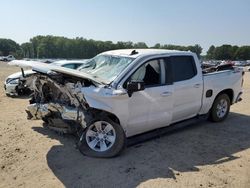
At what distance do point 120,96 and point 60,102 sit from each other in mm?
1399

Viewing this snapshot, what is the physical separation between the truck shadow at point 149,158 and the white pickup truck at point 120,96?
12.7 inches

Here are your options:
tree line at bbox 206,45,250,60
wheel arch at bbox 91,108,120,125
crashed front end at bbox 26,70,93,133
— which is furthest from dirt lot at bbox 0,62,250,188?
tree line at bbox 206,45,250,60

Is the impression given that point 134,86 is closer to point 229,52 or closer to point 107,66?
point 107,66

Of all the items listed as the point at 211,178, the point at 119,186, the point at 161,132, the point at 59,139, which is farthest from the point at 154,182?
the point at 59,139

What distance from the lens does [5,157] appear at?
235 inches

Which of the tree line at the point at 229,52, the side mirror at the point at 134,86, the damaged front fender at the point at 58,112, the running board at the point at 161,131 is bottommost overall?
the tree line at the point at 229,52

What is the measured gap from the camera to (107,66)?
705cm

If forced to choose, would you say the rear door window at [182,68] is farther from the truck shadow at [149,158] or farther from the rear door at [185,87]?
the truck shadow at [149,158]

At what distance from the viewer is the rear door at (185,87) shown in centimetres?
714

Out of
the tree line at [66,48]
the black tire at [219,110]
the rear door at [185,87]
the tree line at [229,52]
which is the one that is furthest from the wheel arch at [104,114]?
the tree line at [229,52]

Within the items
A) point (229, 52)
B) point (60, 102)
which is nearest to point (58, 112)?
point (60, 102)

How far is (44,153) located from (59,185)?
142cm

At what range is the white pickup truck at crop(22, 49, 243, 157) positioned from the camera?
6.00m

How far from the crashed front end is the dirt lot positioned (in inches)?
18.7
